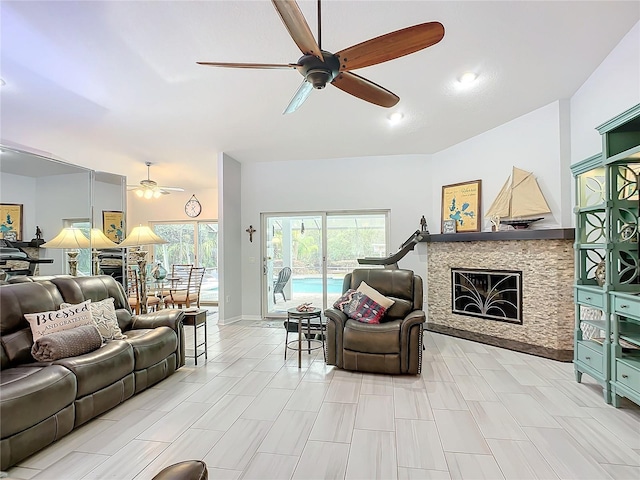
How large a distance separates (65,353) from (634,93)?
199 inches

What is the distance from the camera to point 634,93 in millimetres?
2871

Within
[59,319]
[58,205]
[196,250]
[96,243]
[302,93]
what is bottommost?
[59,319]

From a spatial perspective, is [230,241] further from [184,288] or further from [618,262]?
[618,262]

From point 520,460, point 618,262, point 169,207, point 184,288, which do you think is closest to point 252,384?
point 520,460

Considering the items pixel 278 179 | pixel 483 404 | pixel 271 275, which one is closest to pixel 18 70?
pixel 278 179

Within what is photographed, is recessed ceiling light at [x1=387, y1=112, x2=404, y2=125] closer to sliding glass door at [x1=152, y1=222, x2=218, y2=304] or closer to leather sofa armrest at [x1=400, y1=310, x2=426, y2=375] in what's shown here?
leather sofa armrest at [x1=400, y1=310, x2=426, y2=375]

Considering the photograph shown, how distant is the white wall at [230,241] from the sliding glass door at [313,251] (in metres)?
0.45

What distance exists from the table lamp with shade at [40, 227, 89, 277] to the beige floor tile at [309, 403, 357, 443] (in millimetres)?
3175

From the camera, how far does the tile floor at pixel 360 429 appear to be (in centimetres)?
196

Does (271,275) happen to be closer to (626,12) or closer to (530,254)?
(530,254)

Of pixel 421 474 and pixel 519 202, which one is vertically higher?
pixel 519 202

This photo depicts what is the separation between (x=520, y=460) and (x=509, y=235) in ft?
9.38

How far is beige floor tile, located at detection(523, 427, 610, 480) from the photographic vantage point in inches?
74.6

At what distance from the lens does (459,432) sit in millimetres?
2328
